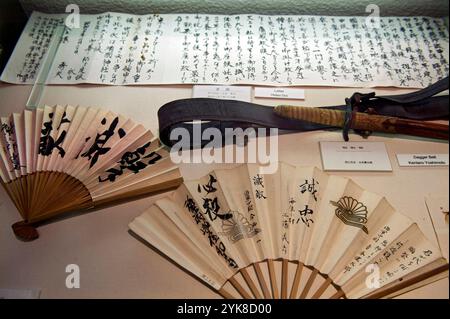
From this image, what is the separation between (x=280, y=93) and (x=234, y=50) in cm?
32

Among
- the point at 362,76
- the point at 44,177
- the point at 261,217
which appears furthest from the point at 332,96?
the point at 44,177

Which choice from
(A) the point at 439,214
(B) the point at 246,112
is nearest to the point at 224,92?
(B) the point at 246,112

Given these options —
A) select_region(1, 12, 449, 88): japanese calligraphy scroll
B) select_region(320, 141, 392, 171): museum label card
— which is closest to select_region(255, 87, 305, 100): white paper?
select_region(1, 12, 449, 88): japanese calligraphy scroll

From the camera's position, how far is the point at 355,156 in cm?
139

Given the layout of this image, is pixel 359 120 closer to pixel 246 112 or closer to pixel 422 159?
pixel 422 159


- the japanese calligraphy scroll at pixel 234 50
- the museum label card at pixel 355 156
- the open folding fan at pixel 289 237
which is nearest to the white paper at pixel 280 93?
the japanese calligraphy scroll at pixel 234 50

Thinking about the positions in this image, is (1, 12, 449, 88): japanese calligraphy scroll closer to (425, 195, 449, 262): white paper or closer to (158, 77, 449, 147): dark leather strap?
(158, 77, 449, 147): dark leather strap

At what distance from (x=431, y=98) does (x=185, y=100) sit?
85 centimetres

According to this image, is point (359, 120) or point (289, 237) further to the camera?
point (359, 120)

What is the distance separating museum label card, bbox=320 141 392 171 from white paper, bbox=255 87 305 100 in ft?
0.87

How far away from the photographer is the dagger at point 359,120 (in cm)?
142

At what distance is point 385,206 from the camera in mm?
→ 1206

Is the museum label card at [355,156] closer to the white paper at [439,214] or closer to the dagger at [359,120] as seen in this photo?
the dagger at [359,120]

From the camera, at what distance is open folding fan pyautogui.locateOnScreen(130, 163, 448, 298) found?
106cm
